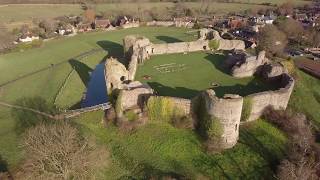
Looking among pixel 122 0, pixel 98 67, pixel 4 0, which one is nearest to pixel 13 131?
pixel 98 67

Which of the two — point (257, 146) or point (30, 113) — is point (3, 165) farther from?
point (257, 146)

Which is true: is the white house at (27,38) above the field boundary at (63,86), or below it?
above

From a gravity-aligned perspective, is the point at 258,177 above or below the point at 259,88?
below

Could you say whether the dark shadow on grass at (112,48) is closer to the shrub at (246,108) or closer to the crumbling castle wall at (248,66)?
the crumbling castle wall at (248,66)

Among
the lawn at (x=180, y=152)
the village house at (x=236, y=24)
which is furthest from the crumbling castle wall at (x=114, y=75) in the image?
the village house at (x=236, y=24)

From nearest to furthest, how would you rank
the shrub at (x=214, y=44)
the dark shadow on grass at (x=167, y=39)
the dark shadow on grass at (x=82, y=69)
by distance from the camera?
the dark shadow on grass at (x=82, y=69) → the shrub at (x=214, y=44) → the dark shadow on grass at (x=167, y=39)

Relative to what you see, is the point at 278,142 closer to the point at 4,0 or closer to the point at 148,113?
the point at 148,113

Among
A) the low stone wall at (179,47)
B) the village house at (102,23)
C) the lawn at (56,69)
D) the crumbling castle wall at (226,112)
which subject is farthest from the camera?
the village house at (102,23)
